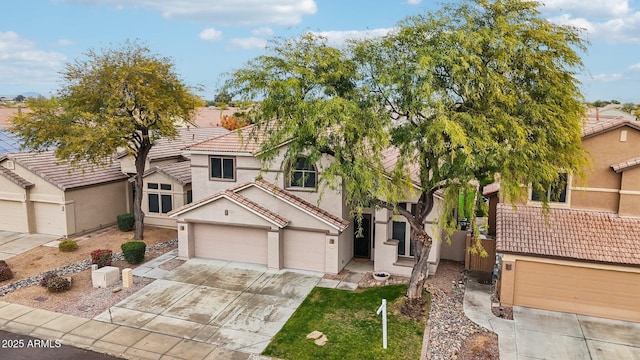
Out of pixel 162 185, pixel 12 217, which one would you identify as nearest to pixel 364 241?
pixel 162 185

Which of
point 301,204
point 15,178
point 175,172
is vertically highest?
point 175,172

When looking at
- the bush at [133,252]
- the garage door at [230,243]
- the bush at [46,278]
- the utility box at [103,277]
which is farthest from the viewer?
the garage door at [230,243]

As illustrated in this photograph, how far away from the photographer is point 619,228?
15.2 m

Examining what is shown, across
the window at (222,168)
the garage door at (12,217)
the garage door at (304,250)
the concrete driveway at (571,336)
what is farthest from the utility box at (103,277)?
the concrete driveway at (571,336)

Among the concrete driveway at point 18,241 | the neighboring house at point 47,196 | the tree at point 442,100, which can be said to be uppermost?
the tree at point 442,100

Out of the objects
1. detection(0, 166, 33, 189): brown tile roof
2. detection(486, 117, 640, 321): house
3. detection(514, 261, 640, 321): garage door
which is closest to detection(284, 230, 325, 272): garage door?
detection(486, 117, 640, 321): house

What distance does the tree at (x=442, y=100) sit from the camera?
12.5m

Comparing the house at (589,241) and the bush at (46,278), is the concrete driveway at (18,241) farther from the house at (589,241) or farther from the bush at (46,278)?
the house at (589,241)

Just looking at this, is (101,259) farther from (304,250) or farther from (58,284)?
(304,250)

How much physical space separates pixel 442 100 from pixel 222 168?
11075 millimetres

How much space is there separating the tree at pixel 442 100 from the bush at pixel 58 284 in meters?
9.12

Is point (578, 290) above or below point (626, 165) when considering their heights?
below

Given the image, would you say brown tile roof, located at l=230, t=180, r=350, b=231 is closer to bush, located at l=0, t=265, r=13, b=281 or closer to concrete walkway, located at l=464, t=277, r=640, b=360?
concrete walkway, located at l=464, t=277, r=640, b=360

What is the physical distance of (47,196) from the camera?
22797 mm
